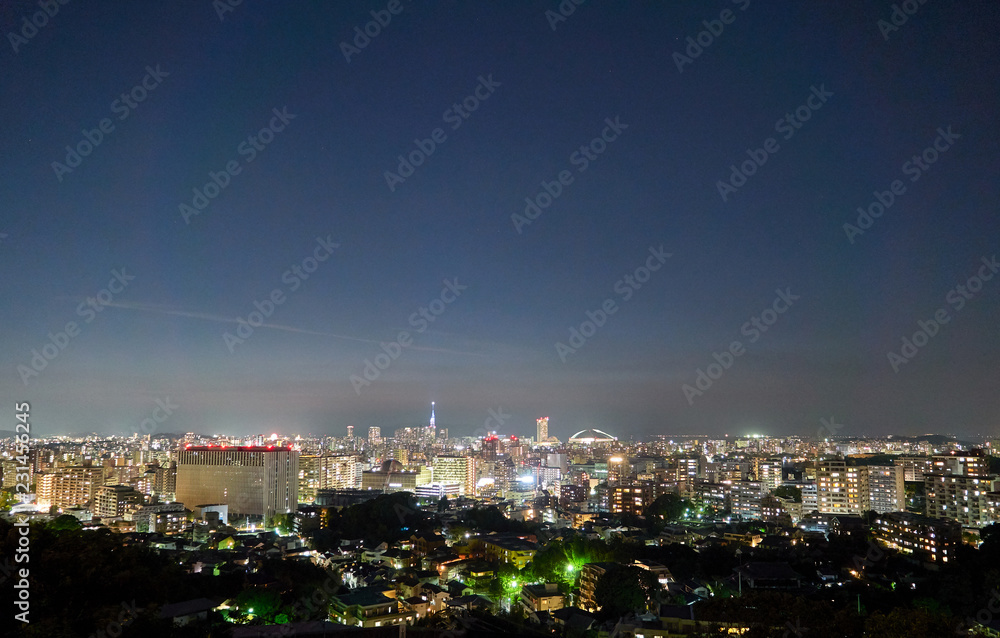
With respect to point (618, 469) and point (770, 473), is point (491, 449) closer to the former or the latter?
point (618, 469)

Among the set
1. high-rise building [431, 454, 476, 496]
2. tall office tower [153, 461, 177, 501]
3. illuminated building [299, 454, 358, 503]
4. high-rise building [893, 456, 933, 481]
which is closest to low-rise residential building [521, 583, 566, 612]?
high-rise building [893, 456, 933, 481]

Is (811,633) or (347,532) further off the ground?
(811,633)

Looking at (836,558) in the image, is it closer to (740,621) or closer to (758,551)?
(758,551)

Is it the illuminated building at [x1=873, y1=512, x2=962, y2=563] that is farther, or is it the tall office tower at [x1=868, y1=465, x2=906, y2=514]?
the tall office tower at [x1=868, y1=465, x2=906, y2=514]

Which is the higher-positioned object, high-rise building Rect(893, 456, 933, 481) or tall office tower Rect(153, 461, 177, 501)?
high-rise building Rect(893, 456, 933, 481)

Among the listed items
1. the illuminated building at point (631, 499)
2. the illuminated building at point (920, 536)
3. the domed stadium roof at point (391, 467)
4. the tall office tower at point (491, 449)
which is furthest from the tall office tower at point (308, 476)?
the illuminated building at point (920, 536)

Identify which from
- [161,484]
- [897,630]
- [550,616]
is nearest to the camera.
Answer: [897,630]

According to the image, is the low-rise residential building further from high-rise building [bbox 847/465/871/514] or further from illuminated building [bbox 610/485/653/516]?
high-rise building [bbox 847/465/871/514]

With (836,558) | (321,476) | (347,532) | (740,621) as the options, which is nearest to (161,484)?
(321,476)
